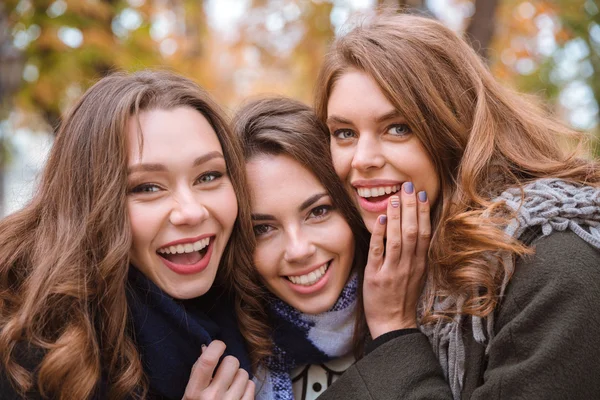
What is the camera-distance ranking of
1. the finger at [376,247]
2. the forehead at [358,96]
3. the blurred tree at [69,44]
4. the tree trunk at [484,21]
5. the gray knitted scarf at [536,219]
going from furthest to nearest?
the blurred tree at [69,44] → the tree trunk at [484,21] → the finger at [376,247] → the forehead at [358,96] → the gray knitted scarf at [536,219]

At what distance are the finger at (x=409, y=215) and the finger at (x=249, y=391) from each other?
2.91 ft

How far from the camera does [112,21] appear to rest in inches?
294

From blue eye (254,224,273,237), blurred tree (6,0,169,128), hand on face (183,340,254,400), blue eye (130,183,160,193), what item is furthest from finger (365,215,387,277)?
blurred tree (6,0,169,128)

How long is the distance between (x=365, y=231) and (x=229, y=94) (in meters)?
12.8

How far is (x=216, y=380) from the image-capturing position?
281 cm

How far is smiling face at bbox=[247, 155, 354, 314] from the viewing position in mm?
2971

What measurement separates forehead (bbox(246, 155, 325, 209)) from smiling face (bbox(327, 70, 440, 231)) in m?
0.22

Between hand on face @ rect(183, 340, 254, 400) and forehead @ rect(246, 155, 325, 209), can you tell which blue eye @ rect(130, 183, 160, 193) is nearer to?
forehead @ rect(246, 155, 325, 209)

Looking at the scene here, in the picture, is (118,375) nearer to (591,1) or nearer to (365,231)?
(365,231)

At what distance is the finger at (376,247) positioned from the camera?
2.88 meters

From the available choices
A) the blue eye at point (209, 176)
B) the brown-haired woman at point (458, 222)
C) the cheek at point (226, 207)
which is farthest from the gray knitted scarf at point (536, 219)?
the blue eye at point (209, 176)

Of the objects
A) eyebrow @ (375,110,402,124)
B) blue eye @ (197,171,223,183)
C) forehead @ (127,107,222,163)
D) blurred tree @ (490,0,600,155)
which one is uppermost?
forehead @ (127,107,222,163)

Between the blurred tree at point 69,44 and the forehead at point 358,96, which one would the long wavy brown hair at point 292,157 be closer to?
the forehead at point 358,96

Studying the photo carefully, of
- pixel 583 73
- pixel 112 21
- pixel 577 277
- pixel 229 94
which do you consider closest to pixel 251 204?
pixel 577 277
